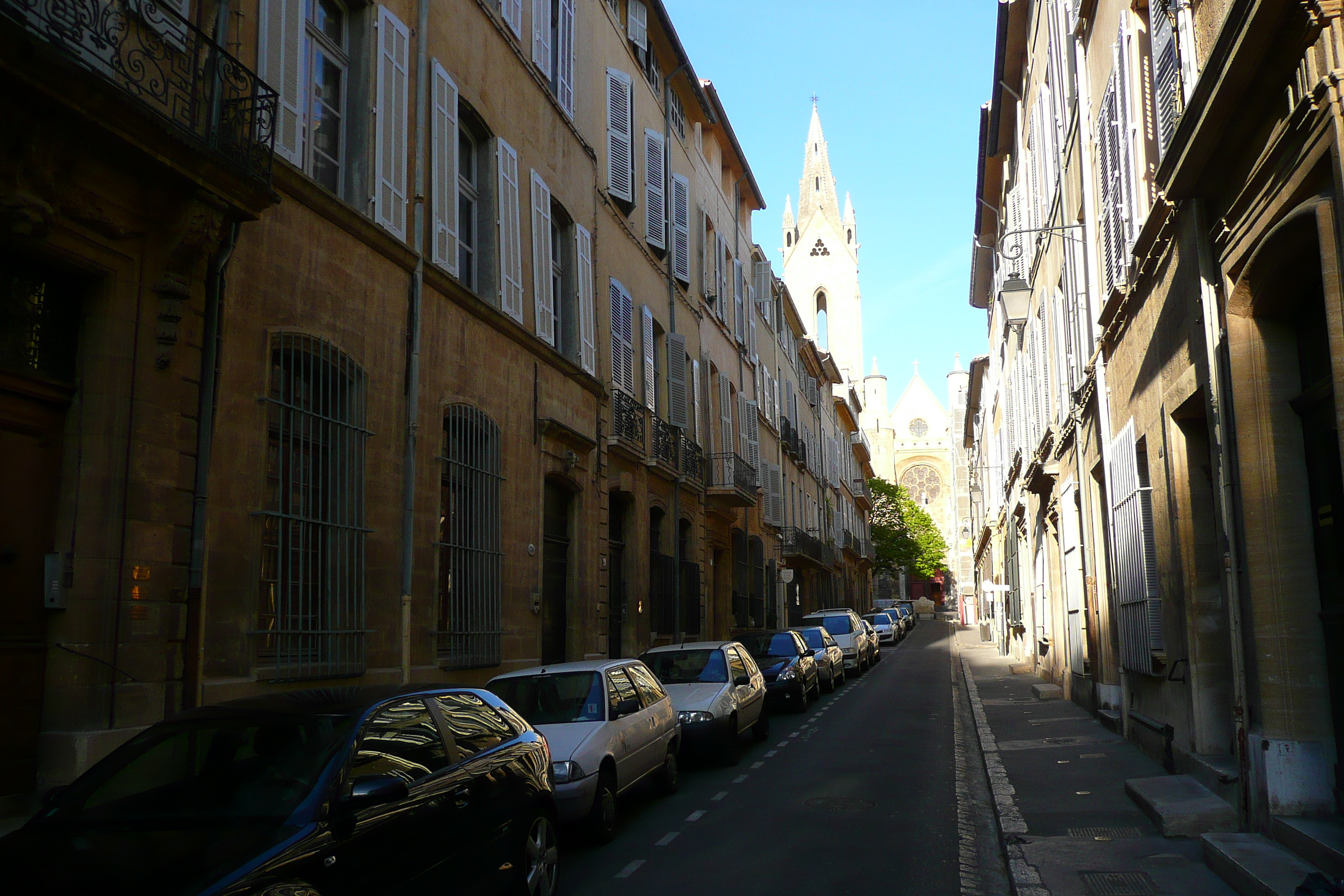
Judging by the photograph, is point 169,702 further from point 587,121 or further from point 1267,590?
point 587,121

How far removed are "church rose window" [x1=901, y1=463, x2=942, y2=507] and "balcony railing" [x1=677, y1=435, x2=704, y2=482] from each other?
3677 inches

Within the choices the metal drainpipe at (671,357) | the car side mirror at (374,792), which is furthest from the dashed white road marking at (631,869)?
the metal drainpipe at (671,357)

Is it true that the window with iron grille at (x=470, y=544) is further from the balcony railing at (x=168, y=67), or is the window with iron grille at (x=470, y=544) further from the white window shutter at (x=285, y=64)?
the balcony railing at (x=168, y=67)

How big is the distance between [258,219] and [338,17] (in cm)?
403

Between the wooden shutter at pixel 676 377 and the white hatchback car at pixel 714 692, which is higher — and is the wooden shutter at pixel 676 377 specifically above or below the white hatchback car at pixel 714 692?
above

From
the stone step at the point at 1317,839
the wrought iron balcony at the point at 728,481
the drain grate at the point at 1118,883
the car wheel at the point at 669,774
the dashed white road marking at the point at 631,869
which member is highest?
the wrought iron balcony at the point at 728,481

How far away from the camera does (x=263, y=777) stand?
5105 millimetres

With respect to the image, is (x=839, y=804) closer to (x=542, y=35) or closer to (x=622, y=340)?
(x=622, y=340)

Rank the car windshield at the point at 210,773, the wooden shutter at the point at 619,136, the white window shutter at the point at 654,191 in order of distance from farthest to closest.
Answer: the white window shutter at the point at 654,191 < the wooden shutter at the point at 619,136 < the car windshield at the point at 210,773

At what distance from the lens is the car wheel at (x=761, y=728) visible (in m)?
15.1

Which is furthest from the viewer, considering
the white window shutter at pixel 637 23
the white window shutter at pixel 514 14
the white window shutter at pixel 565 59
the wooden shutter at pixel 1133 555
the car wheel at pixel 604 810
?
the white window shutter at pixel 637 23

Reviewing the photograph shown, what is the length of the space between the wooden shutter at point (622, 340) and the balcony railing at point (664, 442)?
1.54 metres

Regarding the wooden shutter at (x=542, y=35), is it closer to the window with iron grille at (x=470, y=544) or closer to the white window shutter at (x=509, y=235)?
the white window shutter at (x=509, y=235)

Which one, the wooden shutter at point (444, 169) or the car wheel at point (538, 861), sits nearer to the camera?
the car wheel at point (538, 861)
